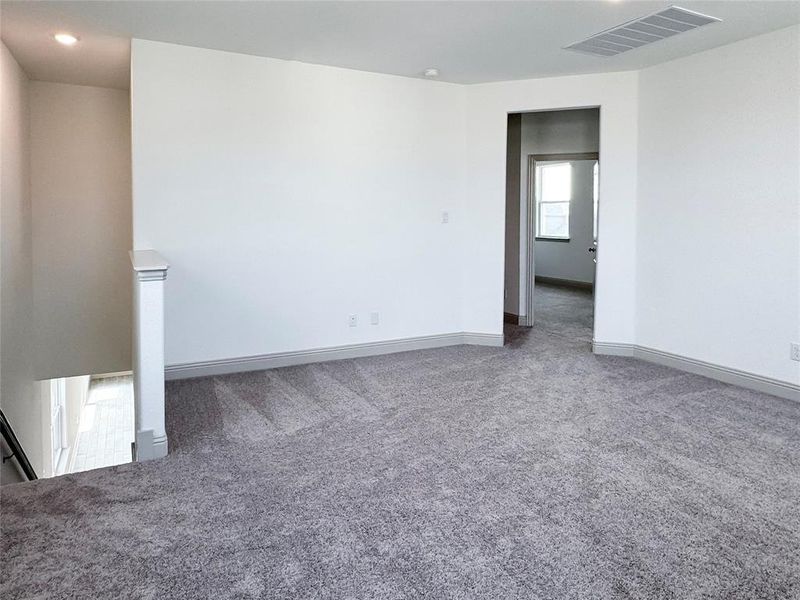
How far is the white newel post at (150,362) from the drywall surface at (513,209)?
466 centimetres

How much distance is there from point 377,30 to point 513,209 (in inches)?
136

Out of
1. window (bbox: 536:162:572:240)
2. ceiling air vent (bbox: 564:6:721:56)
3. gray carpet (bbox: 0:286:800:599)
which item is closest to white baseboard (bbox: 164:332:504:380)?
gray carpet (bbox: 0:286:800:599)

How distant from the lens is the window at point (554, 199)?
10867 millimetres

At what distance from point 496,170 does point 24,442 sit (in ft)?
16.2

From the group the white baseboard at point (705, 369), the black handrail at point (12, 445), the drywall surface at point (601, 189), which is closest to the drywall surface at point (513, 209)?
the drywall surface at point (601, 189)

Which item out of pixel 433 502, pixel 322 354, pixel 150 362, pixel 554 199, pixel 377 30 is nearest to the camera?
pixel 433 502

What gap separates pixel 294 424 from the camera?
3.47 meters

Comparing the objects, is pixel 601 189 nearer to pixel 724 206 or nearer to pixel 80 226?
pixel 724 206

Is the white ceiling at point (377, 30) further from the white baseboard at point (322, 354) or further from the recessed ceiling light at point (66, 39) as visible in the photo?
the white baseboard at point (322, 354)

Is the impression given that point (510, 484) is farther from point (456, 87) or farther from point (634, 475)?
point (456, 87)

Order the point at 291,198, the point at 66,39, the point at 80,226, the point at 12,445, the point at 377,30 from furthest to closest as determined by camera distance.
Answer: the point at 80,226
the point at 291,198
the point at 66,39
the point at 377,30
the point at 12,445

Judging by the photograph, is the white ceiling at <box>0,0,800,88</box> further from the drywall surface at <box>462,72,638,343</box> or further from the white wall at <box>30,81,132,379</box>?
the white wall at <box>30,81,132,379</box>

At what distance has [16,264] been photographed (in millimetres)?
4566

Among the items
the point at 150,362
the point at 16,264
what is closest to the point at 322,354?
the point at 150,362
